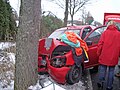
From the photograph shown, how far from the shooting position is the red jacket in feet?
21.0

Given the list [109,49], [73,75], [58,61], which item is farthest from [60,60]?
[109,49]

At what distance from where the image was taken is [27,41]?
17.8 ft

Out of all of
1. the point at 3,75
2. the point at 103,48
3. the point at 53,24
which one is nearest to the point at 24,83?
the point at 3,75

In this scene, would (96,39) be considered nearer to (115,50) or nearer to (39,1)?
(115,50)

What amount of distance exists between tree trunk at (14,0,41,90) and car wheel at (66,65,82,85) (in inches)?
58.3

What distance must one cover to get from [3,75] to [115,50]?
2.99 m

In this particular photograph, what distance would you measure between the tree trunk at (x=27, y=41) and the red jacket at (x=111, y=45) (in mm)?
1906

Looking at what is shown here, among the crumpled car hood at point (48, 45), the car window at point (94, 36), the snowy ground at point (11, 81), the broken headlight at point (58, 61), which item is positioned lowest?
the snowy ground at point (11, 81)

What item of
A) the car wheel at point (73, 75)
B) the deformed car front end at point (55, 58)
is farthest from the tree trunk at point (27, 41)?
the car wheel at point (73, 75)

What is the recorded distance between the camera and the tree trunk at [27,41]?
5379 mm

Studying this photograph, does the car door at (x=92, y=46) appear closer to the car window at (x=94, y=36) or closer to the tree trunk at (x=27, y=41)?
the car window at (x=94, y=36)

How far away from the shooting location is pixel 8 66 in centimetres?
697

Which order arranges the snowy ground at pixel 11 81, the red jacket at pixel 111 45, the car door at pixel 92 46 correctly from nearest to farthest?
the snowy ground at pixel 11 81
the red jacket at pixel 111 45
the car door at pixel 92 46

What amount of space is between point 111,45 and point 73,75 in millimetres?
1354
